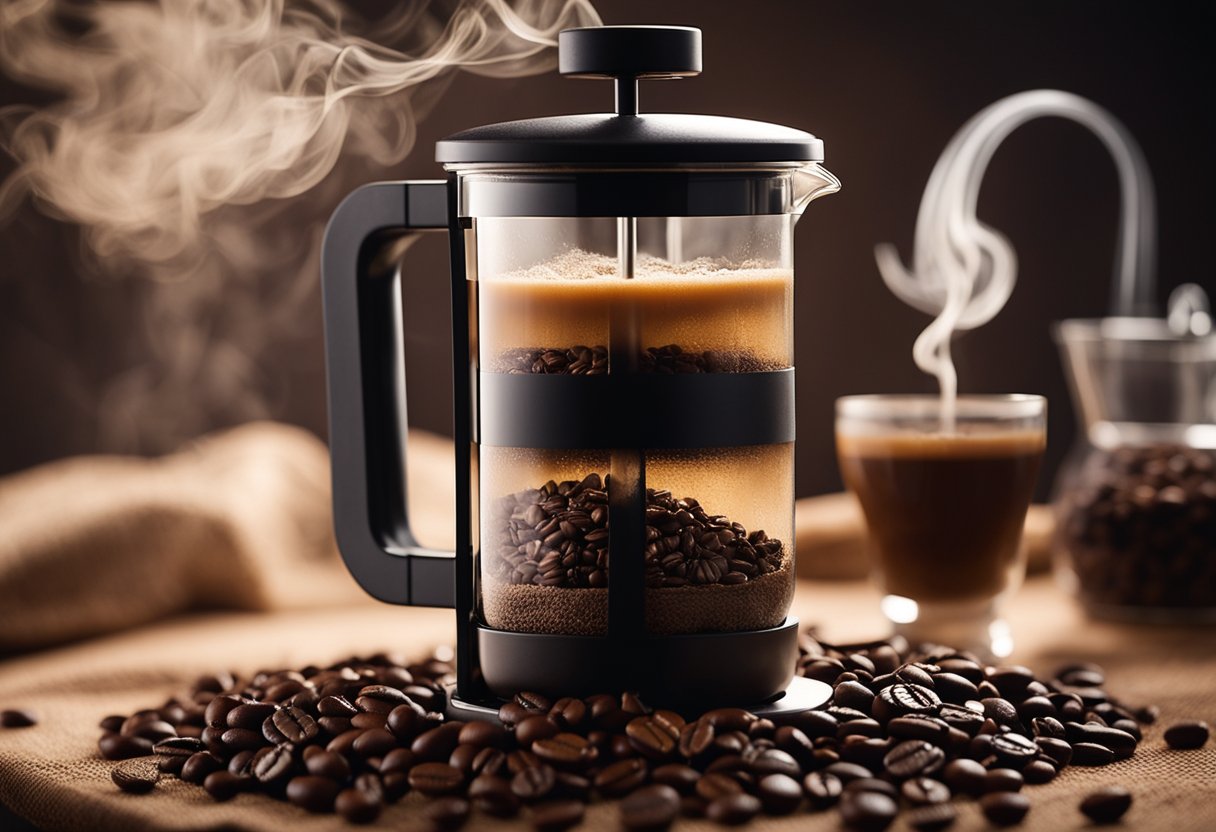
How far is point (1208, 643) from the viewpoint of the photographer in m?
1.88

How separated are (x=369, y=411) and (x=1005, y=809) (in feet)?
2.20

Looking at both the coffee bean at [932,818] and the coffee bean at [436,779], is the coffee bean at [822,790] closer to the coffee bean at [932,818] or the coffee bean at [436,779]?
the coffee bean at [932,818]

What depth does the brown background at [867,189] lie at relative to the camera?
2.65 meters

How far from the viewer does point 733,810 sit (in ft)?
3.68

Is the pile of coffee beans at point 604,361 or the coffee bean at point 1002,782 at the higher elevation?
the pile of coffee beans at point 604,361

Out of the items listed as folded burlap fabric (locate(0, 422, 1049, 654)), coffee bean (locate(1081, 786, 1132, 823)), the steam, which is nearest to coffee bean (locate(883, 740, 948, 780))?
coffee bean (locate(1081, 786, 1132, 823))

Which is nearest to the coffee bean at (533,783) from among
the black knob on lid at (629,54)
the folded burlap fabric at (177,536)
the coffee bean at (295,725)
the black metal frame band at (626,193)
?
the coffee bean at (295,725)

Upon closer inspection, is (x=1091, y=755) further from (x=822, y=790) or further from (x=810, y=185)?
(x=810, y=185)

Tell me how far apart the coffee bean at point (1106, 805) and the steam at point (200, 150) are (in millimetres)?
1548

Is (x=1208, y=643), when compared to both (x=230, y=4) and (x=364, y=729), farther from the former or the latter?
(x=230, y=4)

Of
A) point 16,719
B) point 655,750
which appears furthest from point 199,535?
point 655,750

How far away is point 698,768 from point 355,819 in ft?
0.91

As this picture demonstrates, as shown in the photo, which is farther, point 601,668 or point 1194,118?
point 1194,118

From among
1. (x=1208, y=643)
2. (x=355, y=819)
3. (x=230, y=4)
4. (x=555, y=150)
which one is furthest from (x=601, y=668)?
(x=230, y=4)
